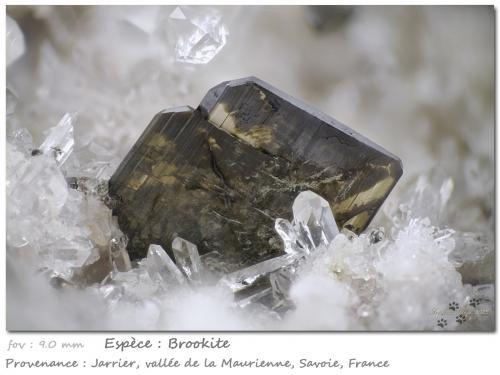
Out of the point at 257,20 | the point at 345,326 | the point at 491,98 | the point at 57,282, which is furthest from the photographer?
the point at 257,20

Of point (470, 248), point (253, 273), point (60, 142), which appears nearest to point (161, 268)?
point (253, 273)

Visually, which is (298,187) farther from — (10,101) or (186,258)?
(10,101)

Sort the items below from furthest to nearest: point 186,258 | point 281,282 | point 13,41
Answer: point 13,41
point 186,258
point 281,282

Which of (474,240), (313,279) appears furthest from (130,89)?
(474,240)

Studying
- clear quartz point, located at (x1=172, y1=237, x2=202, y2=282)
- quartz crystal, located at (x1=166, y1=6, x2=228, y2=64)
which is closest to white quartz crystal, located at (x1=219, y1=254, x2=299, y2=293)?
clear quartz point, located at (x1=172, y1=237, x2=202, y2=282)

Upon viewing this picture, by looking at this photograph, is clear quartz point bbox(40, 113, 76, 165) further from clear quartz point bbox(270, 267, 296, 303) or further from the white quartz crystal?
clear quartz point bbox(270, 267, 296, 303)

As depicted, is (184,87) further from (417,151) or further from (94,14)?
(417,151)

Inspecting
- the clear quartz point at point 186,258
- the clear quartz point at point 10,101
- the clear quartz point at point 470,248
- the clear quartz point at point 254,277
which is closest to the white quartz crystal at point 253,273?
the clear quartz point at point 254,277
